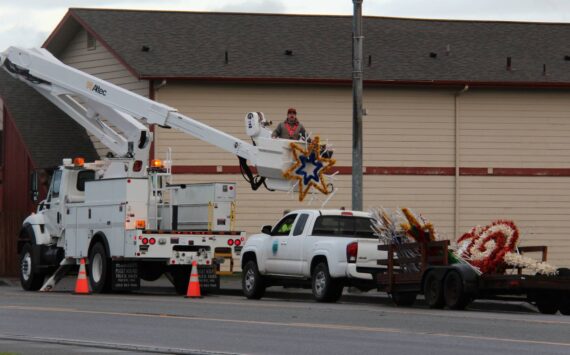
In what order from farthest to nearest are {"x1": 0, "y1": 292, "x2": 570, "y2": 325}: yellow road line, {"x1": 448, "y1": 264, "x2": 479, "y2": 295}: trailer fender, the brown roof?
1. the brown roof
2. {"x1": 448, "y1": 264, "x2": 479, "y2": 295}: trailer fender
3. {"x1": 0, "y1": 292, "x2": 570, "y2": 325}: yellow road line

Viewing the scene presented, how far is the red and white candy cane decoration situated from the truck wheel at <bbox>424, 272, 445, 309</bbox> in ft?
2.13

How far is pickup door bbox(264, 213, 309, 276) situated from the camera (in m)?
26.1

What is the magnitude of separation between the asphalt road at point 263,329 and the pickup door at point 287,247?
179 cm

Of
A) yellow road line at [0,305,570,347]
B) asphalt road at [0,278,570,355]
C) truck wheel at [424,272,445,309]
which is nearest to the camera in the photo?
asphalt road at [0,278,570,355]

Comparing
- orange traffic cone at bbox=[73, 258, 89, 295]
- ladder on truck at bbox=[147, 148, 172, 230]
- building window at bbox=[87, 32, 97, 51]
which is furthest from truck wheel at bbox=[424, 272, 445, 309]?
building window at bbox=[87, 32, 97, 51]

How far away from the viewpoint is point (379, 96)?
39375 mm

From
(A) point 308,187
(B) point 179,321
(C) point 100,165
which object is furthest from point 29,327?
(C) point 100,165

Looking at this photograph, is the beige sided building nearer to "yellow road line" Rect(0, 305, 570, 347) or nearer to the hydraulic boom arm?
the hydraulic boom arm

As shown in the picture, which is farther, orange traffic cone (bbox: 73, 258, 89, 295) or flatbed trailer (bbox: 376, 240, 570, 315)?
orange traffic cone (bbox: 73, 258, 89, 295)

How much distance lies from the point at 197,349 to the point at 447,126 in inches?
1005

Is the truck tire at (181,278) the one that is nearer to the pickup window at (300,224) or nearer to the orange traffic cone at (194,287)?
the orange traffic cone at (194,287)

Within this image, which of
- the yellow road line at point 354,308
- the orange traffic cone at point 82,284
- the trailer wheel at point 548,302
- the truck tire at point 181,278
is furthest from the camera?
the truck tire at point 181,278

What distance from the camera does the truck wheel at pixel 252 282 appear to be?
2709 cm

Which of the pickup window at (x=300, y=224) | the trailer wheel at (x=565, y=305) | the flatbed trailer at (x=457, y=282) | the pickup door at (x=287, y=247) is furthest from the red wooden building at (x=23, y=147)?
the trailer wheel at (x=565, y=305)
